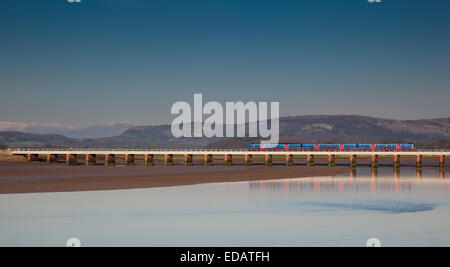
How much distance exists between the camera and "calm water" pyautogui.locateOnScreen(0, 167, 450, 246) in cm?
2228

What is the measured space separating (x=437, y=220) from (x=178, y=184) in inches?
1080

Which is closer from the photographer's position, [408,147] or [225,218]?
Result: [225,218]

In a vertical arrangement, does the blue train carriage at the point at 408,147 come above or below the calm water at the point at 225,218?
above

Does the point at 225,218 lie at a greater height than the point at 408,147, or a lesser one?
lesser

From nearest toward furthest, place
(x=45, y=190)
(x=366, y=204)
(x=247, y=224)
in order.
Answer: (x=247, y=224)
(x=366, y=204)
(x=45, y=190)

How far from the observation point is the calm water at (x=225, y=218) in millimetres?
22281

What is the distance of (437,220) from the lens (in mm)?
27953

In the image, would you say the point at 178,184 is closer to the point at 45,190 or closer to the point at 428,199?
the point at 45,190

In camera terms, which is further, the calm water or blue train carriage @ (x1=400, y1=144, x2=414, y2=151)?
blue train carriage @ (x1=400, y1=144, x2=414, y2=151)

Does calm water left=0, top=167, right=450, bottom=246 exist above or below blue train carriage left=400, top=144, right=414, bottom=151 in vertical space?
below

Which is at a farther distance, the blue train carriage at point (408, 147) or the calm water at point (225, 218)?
the blue train carriage at point (408, 147)

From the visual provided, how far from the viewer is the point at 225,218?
92.5 feet
